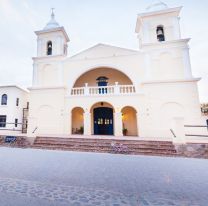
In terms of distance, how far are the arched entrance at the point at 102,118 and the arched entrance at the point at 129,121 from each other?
4.63ft

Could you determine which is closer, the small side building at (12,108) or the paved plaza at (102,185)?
the paved plaza at (102,185)

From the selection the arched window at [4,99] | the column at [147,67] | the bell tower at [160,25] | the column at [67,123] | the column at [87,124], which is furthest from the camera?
the arched window at [4,99]

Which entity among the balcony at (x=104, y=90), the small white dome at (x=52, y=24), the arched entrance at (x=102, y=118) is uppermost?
the small white dome at (x=52, y=24)

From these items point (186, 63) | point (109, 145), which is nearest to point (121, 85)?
point (186, 63)

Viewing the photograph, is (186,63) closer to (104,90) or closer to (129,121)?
(129,121)

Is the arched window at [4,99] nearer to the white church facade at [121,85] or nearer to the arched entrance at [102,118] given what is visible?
the white church facade at [121,85]

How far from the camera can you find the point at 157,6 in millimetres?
15055

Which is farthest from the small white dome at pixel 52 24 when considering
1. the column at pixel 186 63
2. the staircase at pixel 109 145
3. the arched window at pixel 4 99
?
the column at pixel 186 63

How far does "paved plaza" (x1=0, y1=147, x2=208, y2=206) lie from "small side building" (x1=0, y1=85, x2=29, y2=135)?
17376 mm

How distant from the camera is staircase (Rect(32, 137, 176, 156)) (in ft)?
Result: 26.6

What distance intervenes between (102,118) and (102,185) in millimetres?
11207

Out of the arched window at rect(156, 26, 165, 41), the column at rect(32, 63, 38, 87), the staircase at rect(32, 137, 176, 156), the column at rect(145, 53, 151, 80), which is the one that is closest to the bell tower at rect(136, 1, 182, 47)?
the arched window at rect(156, 26, 165, 41)

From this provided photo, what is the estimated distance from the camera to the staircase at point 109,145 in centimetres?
811

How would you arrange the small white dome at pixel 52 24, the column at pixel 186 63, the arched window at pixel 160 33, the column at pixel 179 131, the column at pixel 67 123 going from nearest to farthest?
the column at pixel 179 131, the column at pixel 186 63, the column at pixel 67 123, the arched window at pixel 160 33, the small white dome at pixel 52 24
